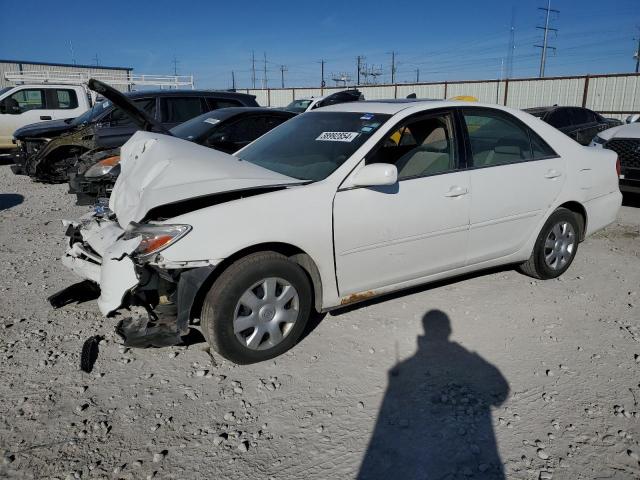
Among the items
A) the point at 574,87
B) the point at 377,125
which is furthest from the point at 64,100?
the point at 574,87

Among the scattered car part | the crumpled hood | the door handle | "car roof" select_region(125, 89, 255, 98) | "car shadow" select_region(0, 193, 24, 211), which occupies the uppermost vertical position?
"car roof" select_region(125, 89, 255, 98)

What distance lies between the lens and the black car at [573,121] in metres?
11.3

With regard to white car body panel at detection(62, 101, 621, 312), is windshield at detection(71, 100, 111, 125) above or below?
above

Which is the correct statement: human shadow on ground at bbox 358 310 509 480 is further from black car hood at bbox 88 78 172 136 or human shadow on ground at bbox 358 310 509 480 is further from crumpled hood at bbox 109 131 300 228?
black car hood at bbox 88 78 172 136

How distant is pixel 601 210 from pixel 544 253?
863 mm

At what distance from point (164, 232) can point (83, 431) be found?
3.63 ft

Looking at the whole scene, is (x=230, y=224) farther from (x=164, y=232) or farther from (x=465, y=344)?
(x=465, y=344)

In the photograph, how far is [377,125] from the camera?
3604 millimetres

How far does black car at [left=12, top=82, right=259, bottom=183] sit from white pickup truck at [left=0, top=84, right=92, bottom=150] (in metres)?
2.89

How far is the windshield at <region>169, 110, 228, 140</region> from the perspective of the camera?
6.48 metres

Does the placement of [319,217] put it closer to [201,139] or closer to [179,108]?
[201,139]

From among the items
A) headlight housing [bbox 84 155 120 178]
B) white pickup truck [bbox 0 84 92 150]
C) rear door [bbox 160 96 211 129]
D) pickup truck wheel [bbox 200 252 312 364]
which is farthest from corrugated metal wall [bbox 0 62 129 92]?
pickup truck wheel [bbox 200 252 312 364]

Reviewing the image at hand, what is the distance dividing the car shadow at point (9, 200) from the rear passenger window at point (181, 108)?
8.97 ft

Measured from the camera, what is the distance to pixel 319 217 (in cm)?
315
